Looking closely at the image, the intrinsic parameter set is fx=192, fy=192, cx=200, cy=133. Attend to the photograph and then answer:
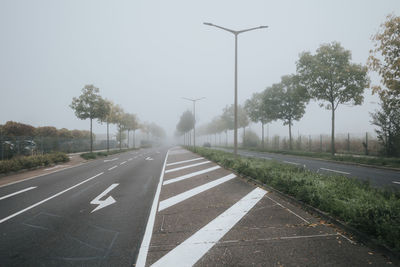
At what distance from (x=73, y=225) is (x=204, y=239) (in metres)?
3.04

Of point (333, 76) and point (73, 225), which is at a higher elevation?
point (333, 76)

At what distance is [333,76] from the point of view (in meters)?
16.6

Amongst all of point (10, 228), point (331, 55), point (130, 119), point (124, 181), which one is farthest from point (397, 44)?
point (130, 119)

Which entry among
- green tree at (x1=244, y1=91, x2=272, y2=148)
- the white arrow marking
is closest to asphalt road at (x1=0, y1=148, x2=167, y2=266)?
the white arrow marking

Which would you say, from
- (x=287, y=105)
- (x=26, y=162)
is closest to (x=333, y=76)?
(x=287, y=105)

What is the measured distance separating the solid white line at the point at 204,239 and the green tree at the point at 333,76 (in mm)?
16389

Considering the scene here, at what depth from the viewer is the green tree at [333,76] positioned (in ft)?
53.1

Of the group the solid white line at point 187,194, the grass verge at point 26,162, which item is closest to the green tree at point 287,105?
the solid white line at point 187,194

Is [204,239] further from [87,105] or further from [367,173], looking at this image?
[87,105]

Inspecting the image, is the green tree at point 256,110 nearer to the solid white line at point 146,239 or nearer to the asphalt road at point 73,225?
the asphalt road at point 73,225

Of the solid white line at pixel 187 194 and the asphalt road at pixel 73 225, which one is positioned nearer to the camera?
the asphalt road at pixel 73 225

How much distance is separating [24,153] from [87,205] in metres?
17.1

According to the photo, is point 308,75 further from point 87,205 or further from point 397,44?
point 87,205

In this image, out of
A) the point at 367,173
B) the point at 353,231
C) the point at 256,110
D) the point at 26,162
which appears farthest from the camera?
the point at 256,110
